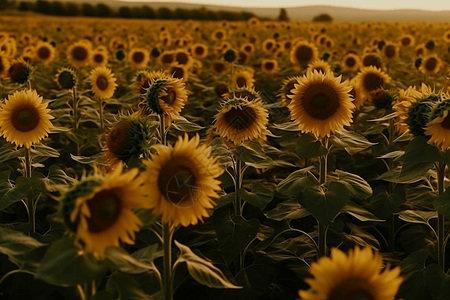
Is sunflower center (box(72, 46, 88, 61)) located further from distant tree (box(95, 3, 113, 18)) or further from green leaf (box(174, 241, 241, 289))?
distant tree (box(95, 3, 113, 18))

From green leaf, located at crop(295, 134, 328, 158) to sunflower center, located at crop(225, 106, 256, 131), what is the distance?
31 cm

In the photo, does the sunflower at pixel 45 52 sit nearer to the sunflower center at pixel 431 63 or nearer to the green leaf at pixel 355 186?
the sunflower center at pixel 431 63

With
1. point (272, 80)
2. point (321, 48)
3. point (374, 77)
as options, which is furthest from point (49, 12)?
point (374, 77)

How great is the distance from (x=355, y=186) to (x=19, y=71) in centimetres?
393

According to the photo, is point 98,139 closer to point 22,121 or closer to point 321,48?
point 22,121

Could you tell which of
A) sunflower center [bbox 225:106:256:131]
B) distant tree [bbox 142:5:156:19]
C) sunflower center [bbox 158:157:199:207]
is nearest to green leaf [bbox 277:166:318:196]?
sunflower center [bbox 225:106:256:131]

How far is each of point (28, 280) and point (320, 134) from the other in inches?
70.6

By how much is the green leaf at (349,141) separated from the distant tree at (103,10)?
46.5m

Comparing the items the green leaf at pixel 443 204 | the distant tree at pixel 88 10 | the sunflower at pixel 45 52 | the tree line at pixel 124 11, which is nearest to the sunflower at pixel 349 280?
the green leaf at pixel 443 204

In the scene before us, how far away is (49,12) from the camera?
48750 millimetres

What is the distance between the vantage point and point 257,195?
3.25 m

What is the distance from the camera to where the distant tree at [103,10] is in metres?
47.2

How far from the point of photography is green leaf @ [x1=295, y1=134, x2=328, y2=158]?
308 cm

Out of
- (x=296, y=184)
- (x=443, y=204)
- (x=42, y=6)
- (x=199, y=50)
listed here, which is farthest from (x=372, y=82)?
(x=42, y=6)
